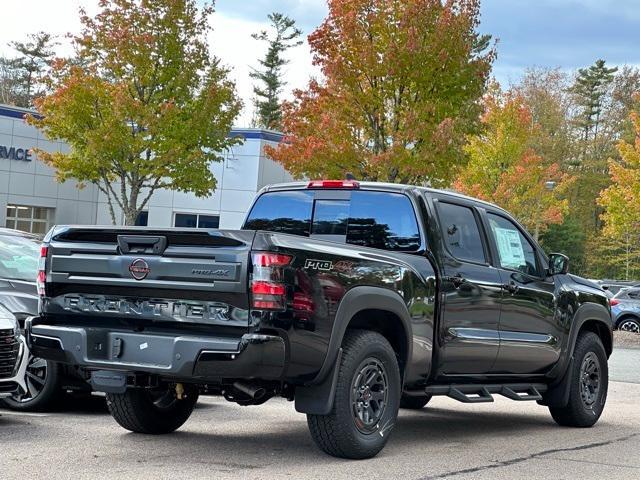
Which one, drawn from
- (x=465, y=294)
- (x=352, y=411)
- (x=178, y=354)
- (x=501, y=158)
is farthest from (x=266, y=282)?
(x=501, y=158)

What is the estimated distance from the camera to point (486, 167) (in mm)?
46875

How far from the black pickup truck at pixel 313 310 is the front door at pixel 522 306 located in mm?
20

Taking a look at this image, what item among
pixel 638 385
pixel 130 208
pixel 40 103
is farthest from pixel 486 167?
pixel 638 385

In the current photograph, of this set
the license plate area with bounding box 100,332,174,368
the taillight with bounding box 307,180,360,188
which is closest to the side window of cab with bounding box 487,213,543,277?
the taillight with bounding box 307,180,360,188

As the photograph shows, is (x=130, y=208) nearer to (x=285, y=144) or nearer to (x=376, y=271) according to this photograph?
(x=285, y=144)

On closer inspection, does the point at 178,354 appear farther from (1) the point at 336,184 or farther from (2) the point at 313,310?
(1) the point at 336,184

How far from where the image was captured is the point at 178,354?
6375mm

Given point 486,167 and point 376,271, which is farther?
point 486,167

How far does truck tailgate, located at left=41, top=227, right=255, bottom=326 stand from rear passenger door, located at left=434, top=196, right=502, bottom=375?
2048 millimetres

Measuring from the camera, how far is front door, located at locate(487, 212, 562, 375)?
8.67 meters

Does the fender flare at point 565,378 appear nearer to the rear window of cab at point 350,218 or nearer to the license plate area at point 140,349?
→ the rear window of cab at point 350,218

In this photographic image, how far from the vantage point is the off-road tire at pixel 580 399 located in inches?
378

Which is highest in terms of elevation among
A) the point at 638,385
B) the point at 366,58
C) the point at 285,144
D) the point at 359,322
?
the point at 366,58

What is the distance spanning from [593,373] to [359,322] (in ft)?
12.0
